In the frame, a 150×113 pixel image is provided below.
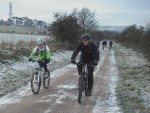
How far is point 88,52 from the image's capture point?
33.9 ft

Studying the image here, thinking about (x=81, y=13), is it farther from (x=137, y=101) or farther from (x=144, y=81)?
(x=137, y=101)

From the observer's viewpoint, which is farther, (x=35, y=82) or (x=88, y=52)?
(x=35, y=82)

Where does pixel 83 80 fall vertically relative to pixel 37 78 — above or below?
above

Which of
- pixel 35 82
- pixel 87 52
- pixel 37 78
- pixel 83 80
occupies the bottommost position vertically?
pixel 35 82

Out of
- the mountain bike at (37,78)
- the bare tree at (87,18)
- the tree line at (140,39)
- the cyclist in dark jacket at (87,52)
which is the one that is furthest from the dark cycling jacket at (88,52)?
the bare tree at (87,18)

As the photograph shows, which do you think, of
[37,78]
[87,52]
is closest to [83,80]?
[87,52]

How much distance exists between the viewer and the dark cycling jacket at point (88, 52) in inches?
403

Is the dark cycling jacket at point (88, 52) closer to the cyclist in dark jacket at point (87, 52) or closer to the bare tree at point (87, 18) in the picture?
the cyclist in dark jacket at point (87, 52)

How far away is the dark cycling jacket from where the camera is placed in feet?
33.6

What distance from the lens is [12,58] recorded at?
2078 cm

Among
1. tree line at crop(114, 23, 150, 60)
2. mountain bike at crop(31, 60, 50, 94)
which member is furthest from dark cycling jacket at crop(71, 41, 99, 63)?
tree line at crop(114, 23, 150, 60)

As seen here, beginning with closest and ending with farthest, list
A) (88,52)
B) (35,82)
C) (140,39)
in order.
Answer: (88,52)
(35,82)
(140,39)

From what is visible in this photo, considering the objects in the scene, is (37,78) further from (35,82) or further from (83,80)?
(83,80)

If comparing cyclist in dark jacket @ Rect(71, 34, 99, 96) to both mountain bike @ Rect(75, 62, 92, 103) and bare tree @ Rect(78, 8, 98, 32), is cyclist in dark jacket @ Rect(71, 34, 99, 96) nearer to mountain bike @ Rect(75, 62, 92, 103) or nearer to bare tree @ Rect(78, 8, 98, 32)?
mountain bike @ Rect(75, 62, 92, 103)
